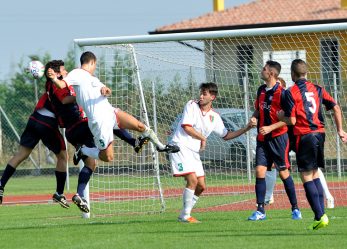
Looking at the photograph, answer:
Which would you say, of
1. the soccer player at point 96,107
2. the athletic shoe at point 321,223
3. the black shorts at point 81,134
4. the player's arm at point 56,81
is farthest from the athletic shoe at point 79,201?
the athletic shoe at point 321,223

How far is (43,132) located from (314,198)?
492 cm

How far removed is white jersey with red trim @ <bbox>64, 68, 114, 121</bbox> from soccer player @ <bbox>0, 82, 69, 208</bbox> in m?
1.71

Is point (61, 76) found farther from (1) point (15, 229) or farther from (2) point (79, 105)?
(1) point (15, 229)

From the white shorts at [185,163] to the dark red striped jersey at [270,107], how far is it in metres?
0.94

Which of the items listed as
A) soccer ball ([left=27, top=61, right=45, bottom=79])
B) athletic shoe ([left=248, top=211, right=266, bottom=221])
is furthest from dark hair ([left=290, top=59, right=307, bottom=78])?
soccer ball ([left=27, top=61, right=45, bottom=79])

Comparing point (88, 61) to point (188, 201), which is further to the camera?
point (188, 201)

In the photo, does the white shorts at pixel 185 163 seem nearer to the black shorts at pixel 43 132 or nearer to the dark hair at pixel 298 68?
the black shorts at pixel 43 132

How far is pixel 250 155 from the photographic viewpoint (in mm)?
21047

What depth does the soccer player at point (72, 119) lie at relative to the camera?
1466cm

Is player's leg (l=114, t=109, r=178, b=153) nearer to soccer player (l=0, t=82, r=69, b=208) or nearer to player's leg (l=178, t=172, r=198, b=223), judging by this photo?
player's leg (l=178, t=172, r=198, b=223)

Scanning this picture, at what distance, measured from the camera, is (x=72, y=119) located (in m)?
15.2

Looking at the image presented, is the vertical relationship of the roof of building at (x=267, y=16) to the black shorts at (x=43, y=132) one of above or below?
above

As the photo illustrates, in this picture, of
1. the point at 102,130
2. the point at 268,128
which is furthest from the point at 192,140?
the point at 102,130

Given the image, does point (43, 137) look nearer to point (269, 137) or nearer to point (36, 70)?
point (36, 70)
